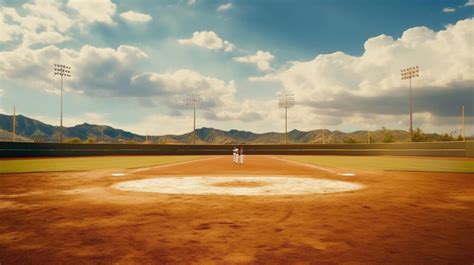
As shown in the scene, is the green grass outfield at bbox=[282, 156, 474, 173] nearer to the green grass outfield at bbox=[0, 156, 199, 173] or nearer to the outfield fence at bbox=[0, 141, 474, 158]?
the outfield fence at bbox=[0, 141, 474, 158]

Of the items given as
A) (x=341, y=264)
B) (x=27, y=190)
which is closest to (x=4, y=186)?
(x=27, y=190)

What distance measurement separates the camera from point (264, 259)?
170 inches

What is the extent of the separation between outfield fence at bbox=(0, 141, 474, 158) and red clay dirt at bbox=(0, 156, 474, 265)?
103 feet

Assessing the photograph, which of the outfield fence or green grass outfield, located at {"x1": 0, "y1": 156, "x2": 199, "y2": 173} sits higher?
the outfield fence

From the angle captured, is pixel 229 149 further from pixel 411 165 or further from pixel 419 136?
pixel 419 136

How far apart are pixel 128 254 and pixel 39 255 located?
3.68 feet

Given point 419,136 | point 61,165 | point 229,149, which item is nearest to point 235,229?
point 61,165

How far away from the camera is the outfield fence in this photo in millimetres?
36625

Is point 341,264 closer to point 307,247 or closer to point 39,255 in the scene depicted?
point 307,247

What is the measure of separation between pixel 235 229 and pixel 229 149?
169 ft

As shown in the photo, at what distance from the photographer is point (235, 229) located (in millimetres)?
5816

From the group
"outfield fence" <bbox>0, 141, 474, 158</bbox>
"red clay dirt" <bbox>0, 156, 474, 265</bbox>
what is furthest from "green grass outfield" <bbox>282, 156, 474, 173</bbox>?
"red clay dirt" <bbox>0, 156, 474, 265</bbox>

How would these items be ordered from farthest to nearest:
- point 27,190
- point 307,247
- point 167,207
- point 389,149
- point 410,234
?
point 389,149 < point 27,190 < point 167,207 < point 410,234 < point 307,247

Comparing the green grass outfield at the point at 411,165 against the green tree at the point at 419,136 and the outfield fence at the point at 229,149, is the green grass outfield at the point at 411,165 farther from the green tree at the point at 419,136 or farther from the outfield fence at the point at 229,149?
the green tree at the point at 419,136
